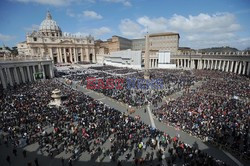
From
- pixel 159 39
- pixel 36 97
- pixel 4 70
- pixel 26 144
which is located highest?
pixel 159 39

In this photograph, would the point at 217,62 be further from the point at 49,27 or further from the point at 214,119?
the point at 49,27

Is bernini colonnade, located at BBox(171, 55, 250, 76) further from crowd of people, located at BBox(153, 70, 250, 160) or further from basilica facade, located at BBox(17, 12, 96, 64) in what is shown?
basilica facade, located at BBox(17, 12, 96, 64)

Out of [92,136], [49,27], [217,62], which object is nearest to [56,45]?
[49,27]

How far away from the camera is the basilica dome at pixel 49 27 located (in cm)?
10194

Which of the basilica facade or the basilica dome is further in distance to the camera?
the basilica dome

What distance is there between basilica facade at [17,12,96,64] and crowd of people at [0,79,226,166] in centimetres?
7204

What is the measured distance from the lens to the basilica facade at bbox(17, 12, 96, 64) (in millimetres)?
83000

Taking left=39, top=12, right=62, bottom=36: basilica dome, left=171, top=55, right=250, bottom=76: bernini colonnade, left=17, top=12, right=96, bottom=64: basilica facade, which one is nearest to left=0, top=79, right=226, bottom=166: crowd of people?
left=171, top=55, right=250, bottom=76: bernini colonnade

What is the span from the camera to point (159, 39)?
97.1 metres

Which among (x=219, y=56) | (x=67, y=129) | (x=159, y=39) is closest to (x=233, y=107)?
(x=67, y=129)

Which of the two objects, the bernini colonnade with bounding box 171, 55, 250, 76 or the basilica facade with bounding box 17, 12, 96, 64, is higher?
the basilica facade with bounding box 17, 12, 96, 64

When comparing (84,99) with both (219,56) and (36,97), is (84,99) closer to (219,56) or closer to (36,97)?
(36,97)

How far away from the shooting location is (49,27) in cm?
10306

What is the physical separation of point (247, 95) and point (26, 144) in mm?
31363
